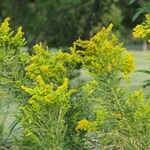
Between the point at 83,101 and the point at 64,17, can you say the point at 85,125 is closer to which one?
the point at 83,101

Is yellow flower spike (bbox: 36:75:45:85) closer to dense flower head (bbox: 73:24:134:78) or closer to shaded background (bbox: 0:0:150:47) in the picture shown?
dense flower head (bbox: 73:24:134:78)

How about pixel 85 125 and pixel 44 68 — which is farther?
pixel 44 68

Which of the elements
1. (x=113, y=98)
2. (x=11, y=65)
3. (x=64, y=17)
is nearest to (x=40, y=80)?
Result: (x=113, y=98)

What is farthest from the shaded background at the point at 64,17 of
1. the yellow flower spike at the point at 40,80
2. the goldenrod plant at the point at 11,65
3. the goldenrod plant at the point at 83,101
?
the yellow flower spike at the point at 40,80

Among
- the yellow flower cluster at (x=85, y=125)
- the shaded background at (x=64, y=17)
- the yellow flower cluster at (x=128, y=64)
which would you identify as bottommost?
the yellow flower cluster at (x=85, y=125)

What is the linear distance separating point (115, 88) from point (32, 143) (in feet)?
1.89

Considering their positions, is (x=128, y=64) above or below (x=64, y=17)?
below

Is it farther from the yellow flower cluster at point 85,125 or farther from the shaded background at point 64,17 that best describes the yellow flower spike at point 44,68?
the shaded background at point 64,17

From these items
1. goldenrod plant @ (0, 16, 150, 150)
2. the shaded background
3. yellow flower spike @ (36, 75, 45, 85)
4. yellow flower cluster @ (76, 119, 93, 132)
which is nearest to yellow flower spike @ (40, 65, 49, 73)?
goldenrod plant @ (0, 16, 150, 150)

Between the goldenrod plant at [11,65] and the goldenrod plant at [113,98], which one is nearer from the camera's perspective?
the goldenrod plant at [113,98]

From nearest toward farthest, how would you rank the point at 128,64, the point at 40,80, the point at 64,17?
the point at 40,80 → the point at 128,64 → the point at 64,17

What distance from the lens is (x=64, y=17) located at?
15.0 meters

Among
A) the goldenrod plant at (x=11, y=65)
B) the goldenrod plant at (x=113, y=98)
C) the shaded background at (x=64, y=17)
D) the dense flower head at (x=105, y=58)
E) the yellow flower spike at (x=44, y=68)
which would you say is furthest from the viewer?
the shaded background at (x=64, y=17)

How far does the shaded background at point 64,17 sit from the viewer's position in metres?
14.6
